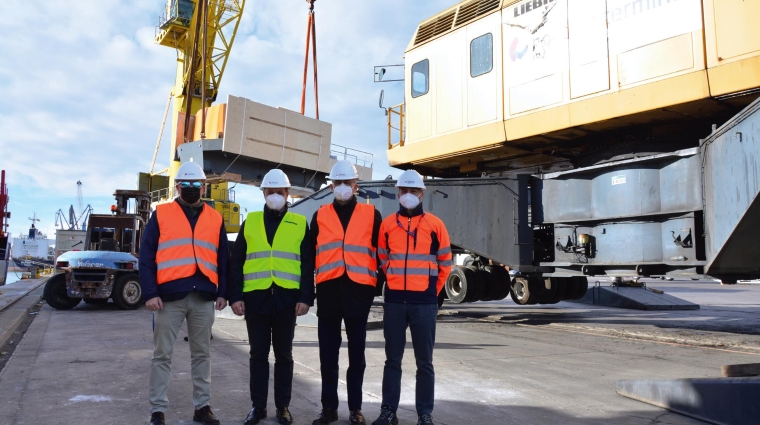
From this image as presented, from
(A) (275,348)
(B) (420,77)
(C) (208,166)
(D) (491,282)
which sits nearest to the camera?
(A) (275,348)

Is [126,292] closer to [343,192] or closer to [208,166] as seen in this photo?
[208,166]

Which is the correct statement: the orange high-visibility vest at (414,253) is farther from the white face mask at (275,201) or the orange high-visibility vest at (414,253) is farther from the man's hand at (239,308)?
the man's hand at (239,308)

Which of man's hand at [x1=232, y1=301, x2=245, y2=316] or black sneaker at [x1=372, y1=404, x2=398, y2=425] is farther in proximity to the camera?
man's hand at [x1=232, y1=301, x2=245, y2=316]

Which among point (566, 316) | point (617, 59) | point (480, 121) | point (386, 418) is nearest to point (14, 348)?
point (386, 418)

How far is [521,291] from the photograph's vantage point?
→ 36.9 ft

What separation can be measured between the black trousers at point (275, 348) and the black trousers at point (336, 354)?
0.79 feet

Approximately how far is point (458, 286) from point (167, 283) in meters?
8.18

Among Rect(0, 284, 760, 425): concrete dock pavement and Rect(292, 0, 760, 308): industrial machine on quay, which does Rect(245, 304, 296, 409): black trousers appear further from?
Rect(292, 0, 760, 308): industrial machine on quay

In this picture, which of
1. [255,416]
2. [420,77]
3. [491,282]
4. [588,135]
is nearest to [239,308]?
[255,416]

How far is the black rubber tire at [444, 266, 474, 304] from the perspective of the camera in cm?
1121

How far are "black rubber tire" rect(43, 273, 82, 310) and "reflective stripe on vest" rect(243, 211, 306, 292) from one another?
1050 centimetres

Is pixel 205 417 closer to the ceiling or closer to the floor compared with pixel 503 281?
closer to the floor

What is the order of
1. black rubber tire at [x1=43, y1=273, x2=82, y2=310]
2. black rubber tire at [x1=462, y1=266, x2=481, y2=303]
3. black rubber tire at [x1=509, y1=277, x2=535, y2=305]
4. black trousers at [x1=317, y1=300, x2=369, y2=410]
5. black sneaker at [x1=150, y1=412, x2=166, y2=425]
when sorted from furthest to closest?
black rubber tire at [x1=43, y1=273, x2=82, y2=310] < black rubber tire at [x1=462, y1=266, x2=481, y2=303] < black rubber tire at [x1=509, y1=277, x2=535, y2=305] < black trousers at [x1=317, y1=300, x2=369, y2=410] < black sneaker at [x1=150, y1=412, x2=166, y2=425]

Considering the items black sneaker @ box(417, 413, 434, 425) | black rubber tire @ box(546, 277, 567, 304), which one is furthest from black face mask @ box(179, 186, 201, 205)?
black rubber tire @ box(546, 277, 567, 304)
